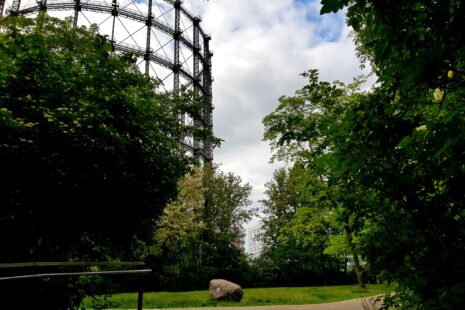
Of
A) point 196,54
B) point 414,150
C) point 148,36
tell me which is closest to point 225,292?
point 414,150

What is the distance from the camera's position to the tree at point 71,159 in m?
4.73

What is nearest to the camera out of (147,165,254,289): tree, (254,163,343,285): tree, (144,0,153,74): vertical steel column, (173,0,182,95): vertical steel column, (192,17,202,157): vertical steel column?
(147,165,254,289): tree

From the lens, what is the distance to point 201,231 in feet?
83.9

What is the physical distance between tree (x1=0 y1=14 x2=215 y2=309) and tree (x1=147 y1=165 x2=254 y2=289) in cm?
1368

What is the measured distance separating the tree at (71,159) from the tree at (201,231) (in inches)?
538

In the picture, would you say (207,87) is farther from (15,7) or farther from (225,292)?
(225,292)

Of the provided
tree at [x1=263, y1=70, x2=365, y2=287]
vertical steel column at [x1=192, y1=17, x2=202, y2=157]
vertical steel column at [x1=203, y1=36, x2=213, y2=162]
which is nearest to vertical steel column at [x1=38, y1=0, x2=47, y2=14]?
vertical steel column at [x1=192, y1=17, x2=202, y2=157]

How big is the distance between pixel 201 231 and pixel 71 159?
70.3 ft

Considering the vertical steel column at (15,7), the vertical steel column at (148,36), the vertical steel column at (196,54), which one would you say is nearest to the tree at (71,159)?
the vertical steel column at (148,36)

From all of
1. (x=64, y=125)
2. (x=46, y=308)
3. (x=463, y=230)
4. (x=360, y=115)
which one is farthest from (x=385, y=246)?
(x=46, y=308)

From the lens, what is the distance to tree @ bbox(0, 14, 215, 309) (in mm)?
4727

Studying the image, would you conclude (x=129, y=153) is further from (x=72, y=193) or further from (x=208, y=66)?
(x=208, y=66)

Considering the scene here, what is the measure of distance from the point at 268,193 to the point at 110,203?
1260 inches

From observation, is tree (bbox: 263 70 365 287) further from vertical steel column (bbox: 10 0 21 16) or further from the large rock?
vertical steel column (bbox: 10 0 21 16)
